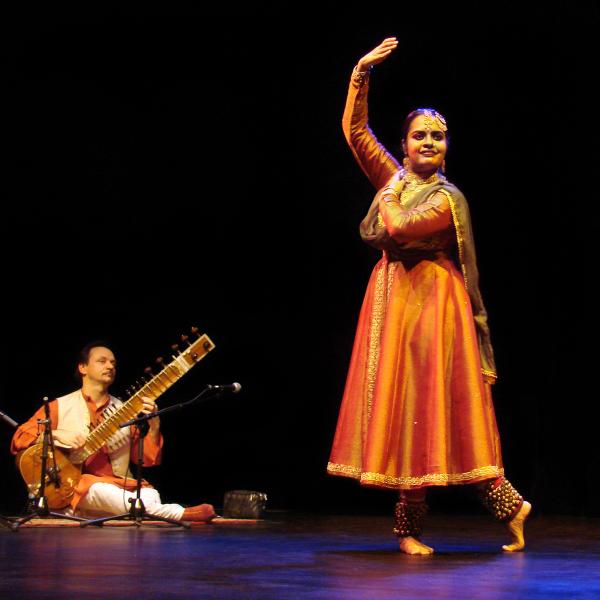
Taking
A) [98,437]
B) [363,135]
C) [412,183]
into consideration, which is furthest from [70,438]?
[412,183]

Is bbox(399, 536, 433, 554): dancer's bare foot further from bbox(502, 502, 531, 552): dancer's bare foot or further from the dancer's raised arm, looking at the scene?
the dancer's raised arm

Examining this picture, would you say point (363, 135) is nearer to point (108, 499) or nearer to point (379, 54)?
point (379, 54)

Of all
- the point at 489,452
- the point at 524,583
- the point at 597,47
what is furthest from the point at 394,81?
the point at 524,583

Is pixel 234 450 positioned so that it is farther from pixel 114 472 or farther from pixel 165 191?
pixel 165 191

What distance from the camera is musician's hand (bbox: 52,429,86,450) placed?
5578 mm

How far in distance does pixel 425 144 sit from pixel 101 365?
110 inches

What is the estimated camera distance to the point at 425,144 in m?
3.73

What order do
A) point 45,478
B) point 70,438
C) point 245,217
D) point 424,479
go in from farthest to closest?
point 245,217
point 70,438
point 45,478
point 424,479

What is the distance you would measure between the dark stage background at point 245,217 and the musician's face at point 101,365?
967 millimetres

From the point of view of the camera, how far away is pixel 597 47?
5.90 metres

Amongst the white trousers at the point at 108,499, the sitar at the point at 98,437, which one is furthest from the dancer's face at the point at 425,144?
the white trousers at the point at 108,499

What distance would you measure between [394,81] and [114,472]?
2.81 m

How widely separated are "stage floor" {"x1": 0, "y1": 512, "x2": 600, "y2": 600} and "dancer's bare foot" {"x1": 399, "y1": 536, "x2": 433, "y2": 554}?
0.04 meters

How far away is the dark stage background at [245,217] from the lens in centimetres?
621
